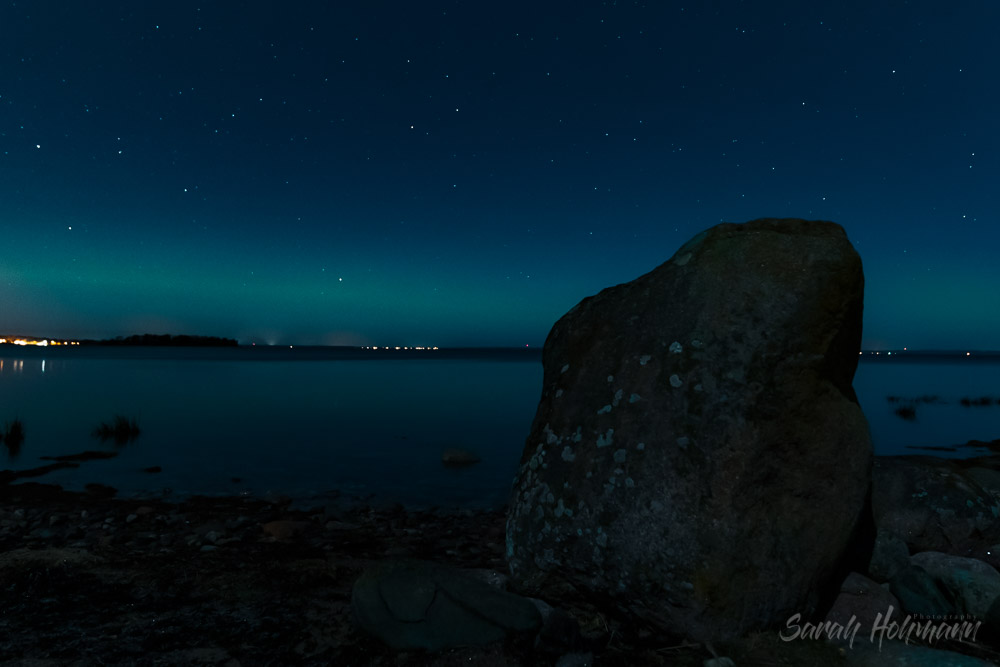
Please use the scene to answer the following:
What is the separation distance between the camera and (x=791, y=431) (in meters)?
4.77

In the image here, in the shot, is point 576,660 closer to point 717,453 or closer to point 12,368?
point 717,453

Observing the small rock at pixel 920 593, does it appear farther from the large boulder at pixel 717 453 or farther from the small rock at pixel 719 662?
the small rock at pixel 719 662

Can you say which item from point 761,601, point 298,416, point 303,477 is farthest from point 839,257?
point 298,416

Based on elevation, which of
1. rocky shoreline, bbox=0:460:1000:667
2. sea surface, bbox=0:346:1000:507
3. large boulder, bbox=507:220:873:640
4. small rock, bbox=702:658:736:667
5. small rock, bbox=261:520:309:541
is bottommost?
sea surface, bbox=0:346:1000:507

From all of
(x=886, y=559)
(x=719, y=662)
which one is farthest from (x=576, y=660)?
(x=886, y=559)

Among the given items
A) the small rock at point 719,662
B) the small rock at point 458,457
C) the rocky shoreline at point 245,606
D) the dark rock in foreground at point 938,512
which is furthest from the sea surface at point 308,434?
the small rock at point 719,662

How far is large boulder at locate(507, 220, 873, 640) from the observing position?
451 cm

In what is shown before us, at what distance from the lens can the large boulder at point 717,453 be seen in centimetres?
451

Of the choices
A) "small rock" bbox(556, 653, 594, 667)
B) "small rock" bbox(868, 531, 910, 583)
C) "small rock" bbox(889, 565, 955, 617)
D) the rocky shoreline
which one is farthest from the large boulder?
"small rock" bbox(868, 531, 910, 583)

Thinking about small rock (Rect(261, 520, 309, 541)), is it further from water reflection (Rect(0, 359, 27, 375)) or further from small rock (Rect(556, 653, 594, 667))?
water reflection (Rect(0, 359, 27, 375))

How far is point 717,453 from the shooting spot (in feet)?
15.3

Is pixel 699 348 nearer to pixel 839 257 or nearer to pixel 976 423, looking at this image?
pixel 839 257

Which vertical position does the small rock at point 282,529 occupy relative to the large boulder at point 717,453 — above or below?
below

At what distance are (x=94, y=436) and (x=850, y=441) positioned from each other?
22.7m
